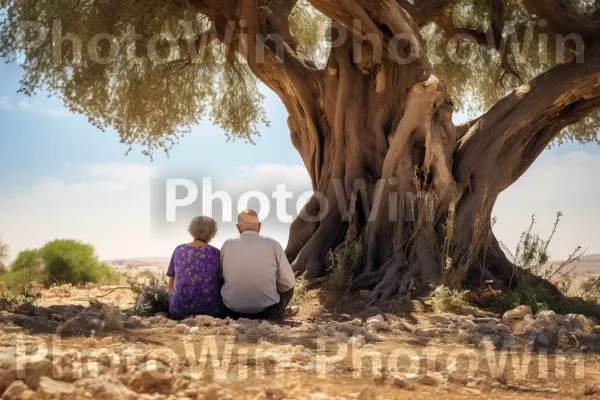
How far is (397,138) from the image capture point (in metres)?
9.59

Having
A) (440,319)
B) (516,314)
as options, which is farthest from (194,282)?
(516,314)

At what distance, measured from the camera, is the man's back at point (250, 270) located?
701 centimetres

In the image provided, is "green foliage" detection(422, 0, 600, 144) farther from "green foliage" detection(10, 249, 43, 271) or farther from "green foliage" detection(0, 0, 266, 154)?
"green foliage" detection(10, 249, 43, 271)

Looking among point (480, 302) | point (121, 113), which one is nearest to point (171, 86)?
point (121, 113)

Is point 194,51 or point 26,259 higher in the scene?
point 194,51

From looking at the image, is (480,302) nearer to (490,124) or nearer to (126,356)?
(490,124)

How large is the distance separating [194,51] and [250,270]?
656 cm

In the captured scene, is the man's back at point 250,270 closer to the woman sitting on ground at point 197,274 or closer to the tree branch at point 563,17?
the woman sitting on ground at point 197,274

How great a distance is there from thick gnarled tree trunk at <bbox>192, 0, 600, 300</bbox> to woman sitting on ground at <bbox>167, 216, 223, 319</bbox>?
230 centimetres

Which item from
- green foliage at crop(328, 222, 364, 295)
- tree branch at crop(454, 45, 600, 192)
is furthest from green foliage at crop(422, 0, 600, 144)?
green foliage at crop(328, 222, 364, 295)

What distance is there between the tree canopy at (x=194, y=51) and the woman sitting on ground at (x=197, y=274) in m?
4.27

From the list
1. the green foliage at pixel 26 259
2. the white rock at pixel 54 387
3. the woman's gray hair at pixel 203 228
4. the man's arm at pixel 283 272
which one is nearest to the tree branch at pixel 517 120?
the man's arm at pixel 283 272

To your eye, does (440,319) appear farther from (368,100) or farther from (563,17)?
(563,17)

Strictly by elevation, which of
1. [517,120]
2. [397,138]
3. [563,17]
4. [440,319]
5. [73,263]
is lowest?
[440,319]
